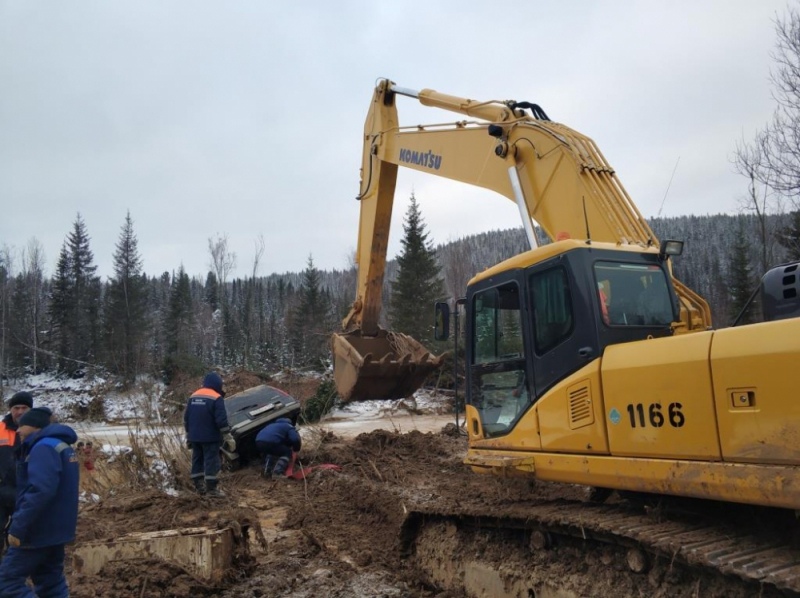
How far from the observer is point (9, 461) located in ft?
19.9

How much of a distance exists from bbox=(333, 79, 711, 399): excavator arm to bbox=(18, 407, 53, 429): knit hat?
4.40m

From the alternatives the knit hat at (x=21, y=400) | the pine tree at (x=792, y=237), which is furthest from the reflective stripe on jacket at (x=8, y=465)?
the pine tree at (x=792, y=237)

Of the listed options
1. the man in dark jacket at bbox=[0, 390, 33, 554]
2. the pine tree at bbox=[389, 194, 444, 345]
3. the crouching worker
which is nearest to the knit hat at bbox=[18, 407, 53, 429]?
the man in dark jacket at bbox=[0, 390, 33, 554]

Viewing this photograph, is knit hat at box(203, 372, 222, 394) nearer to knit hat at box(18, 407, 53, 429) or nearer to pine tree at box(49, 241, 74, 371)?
knit hat at box(18, 407, 53, 429)

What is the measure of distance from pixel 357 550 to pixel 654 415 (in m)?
3.92

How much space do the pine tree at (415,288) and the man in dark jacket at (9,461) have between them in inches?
1149

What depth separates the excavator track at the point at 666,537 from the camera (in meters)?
3.33

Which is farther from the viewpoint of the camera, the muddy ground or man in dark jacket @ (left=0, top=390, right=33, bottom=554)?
man in dark jacket @ (left=0, top=390, right=33, bottom=554)

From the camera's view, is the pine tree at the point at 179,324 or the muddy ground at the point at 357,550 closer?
the muddy ground at the point at 357,550

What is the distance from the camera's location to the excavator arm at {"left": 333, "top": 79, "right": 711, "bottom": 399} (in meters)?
5.84

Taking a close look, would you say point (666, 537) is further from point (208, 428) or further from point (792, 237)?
point (792, 237)

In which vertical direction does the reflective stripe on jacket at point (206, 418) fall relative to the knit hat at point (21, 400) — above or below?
below

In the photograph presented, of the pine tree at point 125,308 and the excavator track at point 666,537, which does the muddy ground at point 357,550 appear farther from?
the pine tree at point 125,308

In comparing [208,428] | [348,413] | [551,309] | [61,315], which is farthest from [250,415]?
[61,315]
